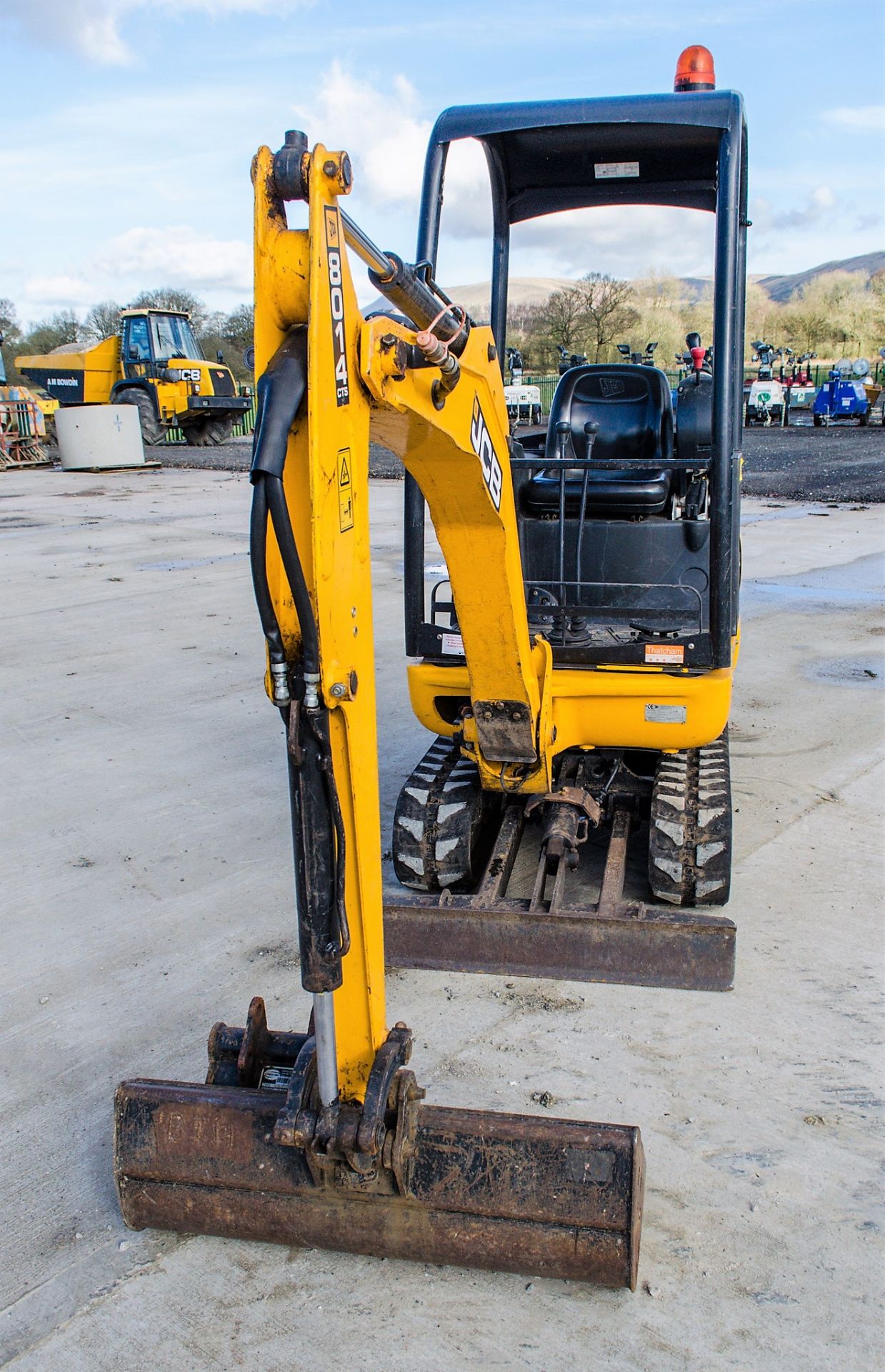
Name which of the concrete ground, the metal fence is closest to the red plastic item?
the concrete ground

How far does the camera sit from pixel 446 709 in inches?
177

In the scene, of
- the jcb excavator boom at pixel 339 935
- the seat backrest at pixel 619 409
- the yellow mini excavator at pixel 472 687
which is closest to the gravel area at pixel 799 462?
the seat backrest at pixel 619 409

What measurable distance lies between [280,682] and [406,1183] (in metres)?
1.25

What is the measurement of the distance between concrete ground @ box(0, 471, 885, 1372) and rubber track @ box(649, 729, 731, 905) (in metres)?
0.25

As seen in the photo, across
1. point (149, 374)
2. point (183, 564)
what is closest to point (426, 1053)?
point (183, 564)

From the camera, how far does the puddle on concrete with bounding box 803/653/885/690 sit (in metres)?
7.42

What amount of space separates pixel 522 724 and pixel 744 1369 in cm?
206

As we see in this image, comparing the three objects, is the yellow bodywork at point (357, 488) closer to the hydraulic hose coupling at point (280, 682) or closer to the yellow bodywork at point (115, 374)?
the hydraulic hose coupling at point (280, 682)

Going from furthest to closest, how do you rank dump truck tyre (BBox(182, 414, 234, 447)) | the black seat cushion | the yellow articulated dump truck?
dump truck tyre (BBox(182, 414, 234, 447)), the yellow articulated dump truck, the black seat cushion

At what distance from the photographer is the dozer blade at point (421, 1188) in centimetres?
253

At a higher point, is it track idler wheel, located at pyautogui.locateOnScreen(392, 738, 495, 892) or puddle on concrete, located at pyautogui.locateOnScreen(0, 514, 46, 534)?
puddle on concrete, located at pyautogui.locateOnScreen(0, 514, 46, 534)

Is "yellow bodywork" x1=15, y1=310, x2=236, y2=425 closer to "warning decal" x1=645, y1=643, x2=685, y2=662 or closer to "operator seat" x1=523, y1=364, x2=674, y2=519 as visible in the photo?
"operator seat" x1=523, y1=364, x2=674, y2=519

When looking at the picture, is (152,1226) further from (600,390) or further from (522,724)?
(600,390)

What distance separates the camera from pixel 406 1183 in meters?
2.57
